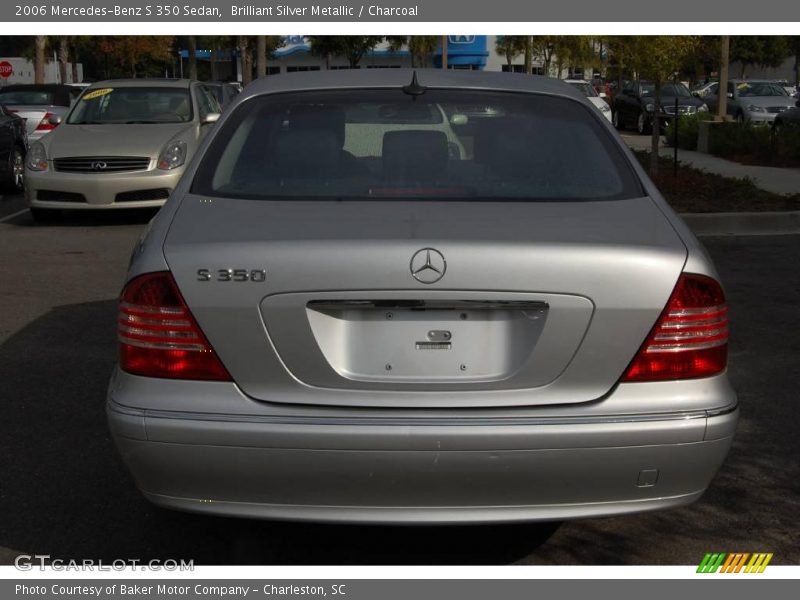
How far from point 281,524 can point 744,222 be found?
9193mm

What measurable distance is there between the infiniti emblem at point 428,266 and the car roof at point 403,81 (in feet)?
4.44

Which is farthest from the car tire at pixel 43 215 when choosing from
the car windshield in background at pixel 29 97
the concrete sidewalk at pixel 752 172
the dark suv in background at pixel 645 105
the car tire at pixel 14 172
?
the dark suv in background at pixel 645 105

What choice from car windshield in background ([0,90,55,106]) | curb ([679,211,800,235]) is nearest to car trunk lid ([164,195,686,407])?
curb ([679,211,800,235])

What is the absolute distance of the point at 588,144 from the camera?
4.29 m

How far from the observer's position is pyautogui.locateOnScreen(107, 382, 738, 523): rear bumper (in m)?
3.34

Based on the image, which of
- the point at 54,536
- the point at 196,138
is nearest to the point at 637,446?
the point at 54,536

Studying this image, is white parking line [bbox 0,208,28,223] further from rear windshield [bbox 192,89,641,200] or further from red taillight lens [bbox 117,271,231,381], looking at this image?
red taillight lens [bbox 117,271,231,381]

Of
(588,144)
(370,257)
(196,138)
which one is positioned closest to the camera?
(370,257)

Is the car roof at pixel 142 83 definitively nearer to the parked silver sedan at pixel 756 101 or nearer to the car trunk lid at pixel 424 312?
the car trunk lid at pixel 424 312

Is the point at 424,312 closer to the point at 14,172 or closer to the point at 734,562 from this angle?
the point at 734,562

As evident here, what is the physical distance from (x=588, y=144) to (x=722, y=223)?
337 inches

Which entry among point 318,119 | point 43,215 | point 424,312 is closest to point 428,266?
point 424,312

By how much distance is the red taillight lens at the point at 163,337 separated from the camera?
3.46 m

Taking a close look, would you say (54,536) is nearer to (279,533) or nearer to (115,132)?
(279,533)
